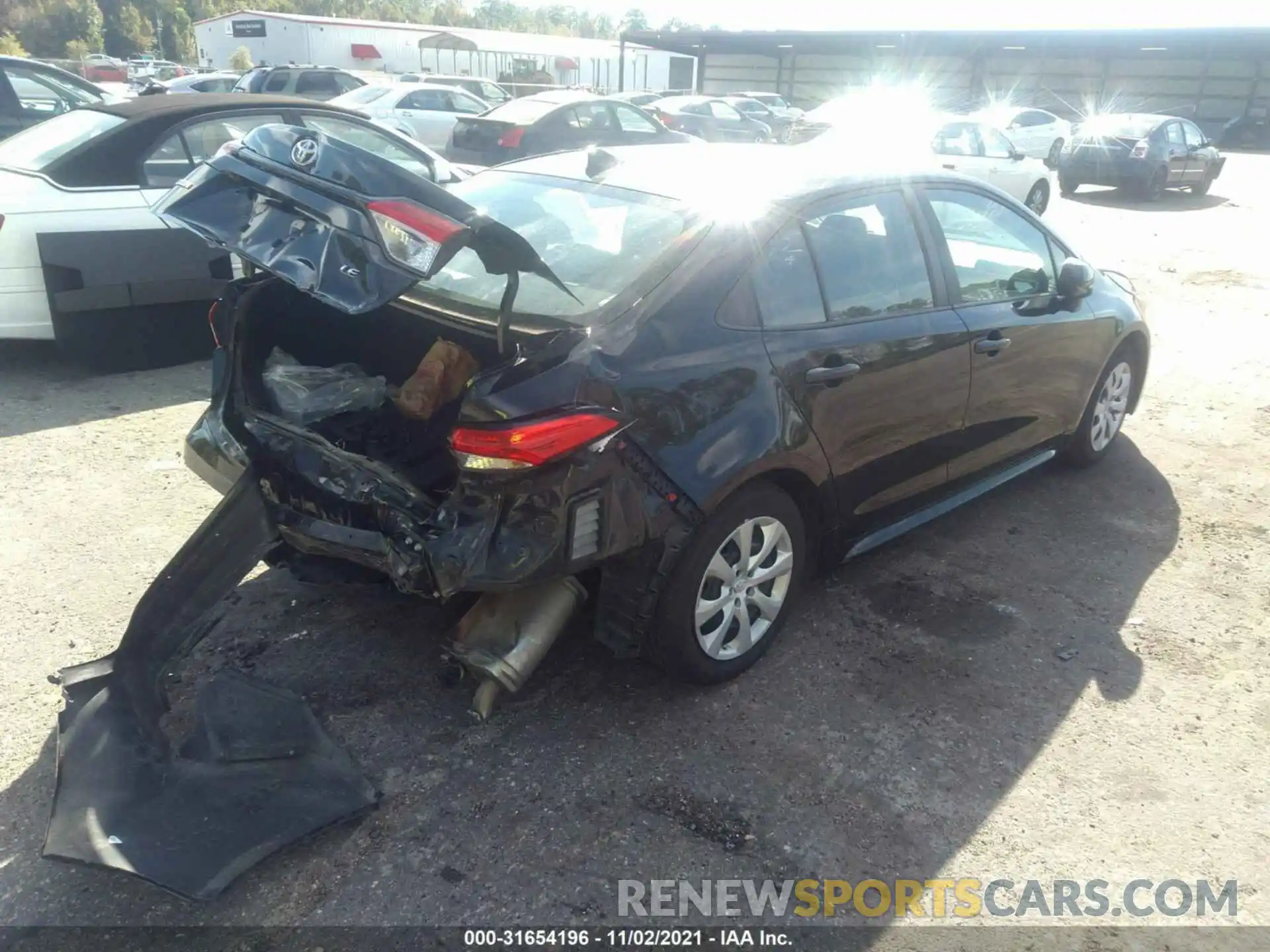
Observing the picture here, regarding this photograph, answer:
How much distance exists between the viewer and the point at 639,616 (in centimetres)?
300

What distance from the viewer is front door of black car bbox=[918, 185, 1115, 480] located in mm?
4000

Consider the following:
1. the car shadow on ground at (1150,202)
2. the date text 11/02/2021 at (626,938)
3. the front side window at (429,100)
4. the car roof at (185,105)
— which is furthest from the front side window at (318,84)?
the date text 11/02/2021 at (626,938)

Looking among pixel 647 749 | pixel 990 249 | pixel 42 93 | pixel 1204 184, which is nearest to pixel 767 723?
pixel 647 749

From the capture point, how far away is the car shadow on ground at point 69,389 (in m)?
5.44

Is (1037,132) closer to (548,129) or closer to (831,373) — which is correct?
(548,129)

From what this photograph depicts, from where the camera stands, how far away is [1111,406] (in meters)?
5.29

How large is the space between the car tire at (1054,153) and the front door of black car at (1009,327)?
21360mm

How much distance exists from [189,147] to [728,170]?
398 centimetres

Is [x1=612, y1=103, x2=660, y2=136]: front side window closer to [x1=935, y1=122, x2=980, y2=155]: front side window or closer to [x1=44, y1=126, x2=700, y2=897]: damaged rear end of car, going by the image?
[x1=935, y1=122, x2=980, y2=155]: front side window

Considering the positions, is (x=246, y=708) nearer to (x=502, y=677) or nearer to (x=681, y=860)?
(x=502, y=677)

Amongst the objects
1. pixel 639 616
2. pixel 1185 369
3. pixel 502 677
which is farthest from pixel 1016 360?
pixel 1185 369

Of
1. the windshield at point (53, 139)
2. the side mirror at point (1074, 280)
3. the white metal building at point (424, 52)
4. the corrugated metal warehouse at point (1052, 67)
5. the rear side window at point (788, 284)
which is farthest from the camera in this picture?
the white metal building at point (424, 52)

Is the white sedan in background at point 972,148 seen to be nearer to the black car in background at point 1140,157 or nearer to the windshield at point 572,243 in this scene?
the black car in background at point 1140,157

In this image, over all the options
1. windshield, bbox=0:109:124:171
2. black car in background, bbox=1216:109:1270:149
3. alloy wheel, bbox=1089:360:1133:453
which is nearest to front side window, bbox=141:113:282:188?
windshield, bbox=0:109:124:171
